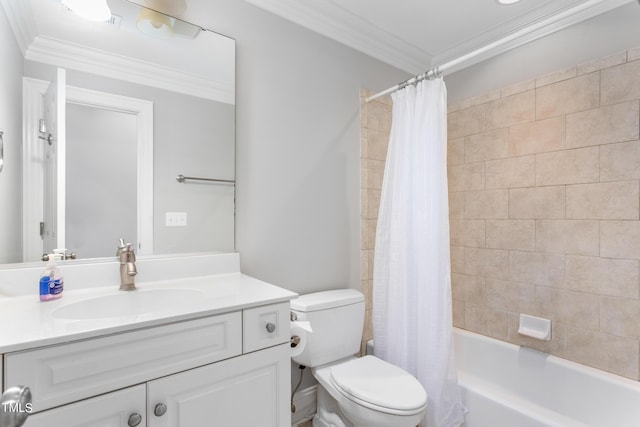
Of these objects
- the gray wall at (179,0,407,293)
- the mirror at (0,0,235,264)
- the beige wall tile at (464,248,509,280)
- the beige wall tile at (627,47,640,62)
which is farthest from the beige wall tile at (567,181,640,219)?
the mirror at (0,0,235,264)

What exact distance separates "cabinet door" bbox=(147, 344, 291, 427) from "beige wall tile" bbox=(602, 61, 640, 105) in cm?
206

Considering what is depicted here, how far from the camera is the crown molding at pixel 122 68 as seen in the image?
1.26 meters

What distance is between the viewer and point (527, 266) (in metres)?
1.99

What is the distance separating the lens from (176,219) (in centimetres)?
154

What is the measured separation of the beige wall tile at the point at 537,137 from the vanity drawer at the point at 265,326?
1.78m

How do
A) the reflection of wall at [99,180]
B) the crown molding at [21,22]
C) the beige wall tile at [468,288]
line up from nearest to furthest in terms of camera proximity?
the crown molding at [21,22]
the reflection of wall at [99,180]
the beige wall tile at [468,288]

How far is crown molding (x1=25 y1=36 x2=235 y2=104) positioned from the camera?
126cm

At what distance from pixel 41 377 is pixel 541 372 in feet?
7.56

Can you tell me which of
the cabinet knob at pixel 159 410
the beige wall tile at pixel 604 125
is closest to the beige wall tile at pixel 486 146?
the beige wall tile at pixel 604 125

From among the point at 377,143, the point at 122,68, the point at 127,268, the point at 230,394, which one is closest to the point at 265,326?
the point at 230,394

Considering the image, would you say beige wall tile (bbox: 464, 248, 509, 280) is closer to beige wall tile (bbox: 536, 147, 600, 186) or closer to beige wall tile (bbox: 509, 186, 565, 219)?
beige wall tile (bbox: 509, 186, 565, 219)

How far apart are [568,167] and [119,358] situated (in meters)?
2.29

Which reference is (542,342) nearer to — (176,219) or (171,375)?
(171,375)

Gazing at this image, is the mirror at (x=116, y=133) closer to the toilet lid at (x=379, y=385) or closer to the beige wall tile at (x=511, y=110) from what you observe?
the toilet lid at (x=379, y=385)
